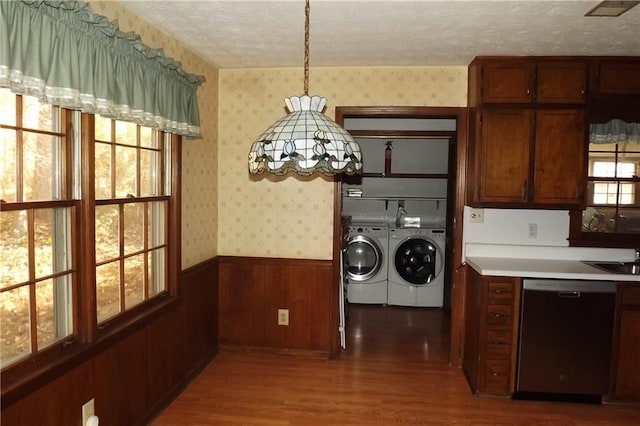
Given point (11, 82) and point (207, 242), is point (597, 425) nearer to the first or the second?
point (207, 242)

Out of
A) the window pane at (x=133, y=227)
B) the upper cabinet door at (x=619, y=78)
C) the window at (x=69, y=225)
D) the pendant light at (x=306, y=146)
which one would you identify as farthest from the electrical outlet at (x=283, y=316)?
the upper cabinet door at (x=619, y=78)

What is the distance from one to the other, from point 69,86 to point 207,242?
205cm

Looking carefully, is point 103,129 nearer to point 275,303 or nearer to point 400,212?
point 275,303

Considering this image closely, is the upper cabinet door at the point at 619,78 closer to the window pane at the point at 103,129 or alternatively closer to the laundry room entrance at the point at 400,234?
the laundry room entrance at the point at 400,234

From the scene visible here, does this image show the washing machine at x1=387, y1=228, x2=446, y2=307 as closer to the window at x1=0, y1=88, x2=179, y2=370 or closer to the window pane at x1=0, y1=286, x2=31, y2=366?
the window at x1=0, y1=88, x2=179, y2=370

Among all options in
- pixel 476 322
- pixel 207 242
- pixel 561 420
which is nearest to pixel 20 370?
pixel 207 242

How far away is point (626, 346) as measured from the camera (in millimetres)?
3055

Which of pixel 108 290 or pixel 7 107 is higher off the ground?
pixel 7 107

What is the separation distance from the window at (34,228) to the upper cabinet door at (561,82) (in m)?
3.08

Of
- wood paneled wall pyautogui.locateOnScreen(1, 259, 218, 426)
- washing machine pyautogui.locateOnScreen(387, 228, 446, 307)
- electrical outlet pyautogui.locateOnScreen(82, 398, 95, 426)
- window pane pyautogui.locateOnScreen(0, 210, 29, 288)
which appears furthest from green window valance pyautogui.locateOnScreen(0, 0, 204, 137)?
washing machine pyautogui.locateOnScreen(387, 228, 446, 307)

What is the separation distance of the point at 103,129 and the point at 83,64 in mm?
450

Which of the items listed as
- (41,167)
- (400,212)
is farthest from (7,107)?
(400,212)

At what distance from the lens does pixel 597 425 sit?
2.83m

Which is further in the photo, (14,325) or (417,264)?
(417,264)
